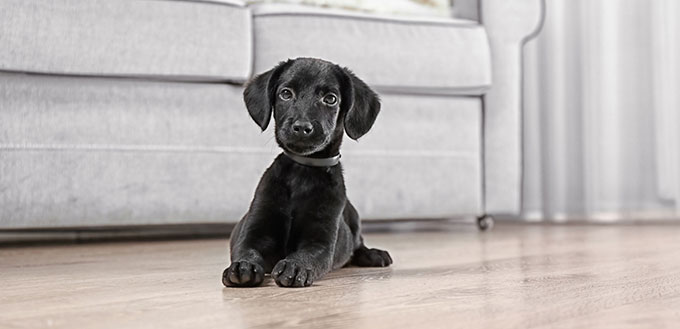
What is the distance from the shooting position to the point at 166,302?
43.6 inches

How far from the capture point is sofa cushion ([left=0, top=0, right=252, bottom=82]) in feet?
6.73

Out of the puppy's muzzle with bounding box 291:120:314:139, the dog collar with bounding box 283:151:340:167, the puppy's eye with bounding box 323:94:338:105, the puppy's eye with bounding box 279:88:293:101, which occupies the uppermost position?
the puppy's eye with bounding box 279:88:293:101

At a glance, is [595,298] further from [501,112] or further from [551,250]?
[501,112]

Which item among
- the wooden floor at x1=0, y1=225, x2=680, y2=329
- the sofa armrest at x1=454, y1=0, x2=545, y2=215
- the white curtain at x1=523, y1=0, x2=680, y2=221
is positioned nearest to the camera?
the wooden floor at x1=0, y1=225, x2=680, y2=329

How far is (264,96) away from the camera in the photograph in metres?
1.47

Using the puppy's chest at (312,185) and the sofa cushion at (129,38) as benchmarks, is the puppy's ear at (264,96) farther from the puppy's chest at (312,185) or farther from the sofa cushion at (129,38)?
the sofa cushion at (129,38)

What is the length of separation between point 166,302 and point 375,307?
10.4 inches

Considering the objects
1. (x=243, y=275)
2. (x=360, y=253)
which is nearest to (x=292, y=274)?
(x=243, y=275)

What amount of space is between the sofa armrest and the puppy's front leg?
141 centimetres

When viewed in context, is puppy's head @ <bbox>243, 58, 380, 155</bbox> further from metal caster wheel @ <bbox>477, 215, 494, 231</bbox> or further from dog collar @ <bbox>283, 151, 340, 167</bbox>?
metal caster wheel @ <bbox>477, 215, 494, 231</bbox>

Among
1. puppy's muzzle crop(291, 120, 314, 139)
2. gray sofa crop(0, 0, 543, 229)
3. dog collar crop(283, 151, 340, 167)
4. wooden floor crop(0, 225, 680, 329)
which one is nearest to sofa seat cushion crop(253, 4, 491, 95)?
gray sofa crop(0, 0, 543, 229)

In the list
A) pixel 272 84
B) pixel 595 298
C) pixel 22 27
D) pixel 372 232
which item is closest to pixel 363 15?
pixel 372 232

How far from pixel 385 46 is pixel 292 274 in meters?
1.38

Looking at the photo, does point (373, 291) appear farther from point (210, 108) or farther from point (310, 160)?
point (210, 108)
